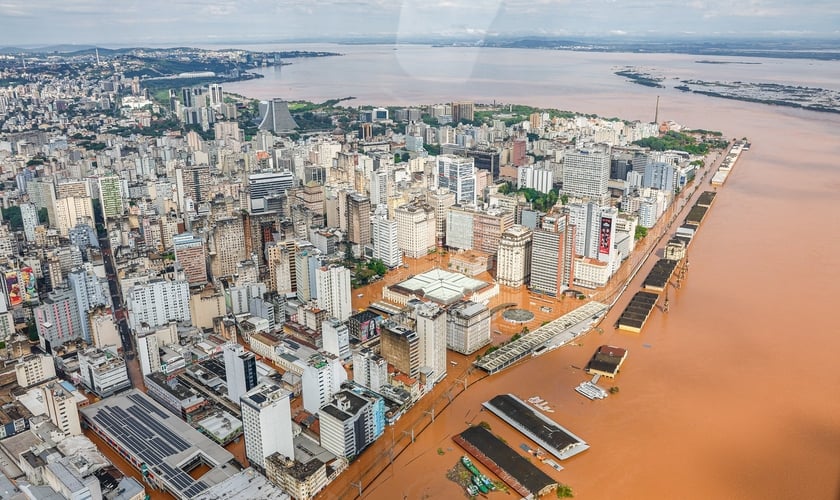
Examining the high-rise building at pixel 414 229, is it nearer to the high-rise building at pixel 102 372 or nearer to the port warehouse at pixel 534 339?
the port warehouse at pixel 534 339

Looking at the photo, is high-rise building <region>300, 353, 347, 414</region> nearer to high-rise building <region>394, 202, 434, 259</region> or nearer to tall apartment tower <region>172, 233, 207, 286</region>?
tall apartment tower <region>172, 233, 207, 286</region>

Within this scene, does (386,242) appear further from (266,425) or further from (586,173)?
(586,173)

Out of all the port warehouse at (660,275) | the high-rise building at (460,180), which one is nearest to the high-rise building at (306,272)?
the port warehouse at (660,275)

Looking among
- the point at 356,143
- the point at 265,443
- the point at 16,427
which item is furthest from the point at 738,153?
the point at 16,427

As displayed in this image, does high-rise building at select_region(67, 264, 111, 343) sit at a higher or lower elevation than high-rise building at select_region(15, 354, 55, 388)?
higher

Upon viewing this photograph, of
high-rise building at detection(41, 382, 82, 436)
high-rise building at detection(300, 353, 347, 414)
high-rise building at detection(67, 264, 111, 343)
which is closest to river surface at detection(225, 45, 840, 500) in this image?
high-rise building at detection(300, 353, 347, 414)

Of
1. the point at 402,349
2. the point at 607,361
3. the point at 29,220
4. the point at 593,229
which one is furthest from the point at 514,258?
the point at 29,220

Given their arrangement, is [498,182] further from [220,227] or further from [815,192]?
[220,227]
